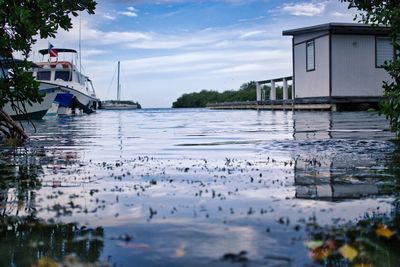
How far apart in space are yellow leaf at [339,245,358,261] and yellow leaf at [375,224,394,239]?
282 mm

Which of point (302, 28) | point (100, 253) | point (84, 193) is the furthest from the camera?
point (302, 28)

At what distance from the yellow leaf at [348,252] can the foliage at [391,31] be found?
11.9ft

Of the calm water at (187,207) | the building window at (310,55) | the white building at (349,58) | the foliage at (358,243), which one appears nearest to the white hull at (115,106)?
the building window at (310,55)

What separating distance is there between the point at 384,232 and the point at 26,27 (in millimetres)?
4679

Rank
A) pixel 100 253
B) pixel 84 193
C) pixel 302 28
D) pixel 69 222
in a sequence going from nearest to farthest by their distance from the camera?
1. pixel 100 253
2. pixel 69 222
3. pixel 84 193
4. pixel 302 28

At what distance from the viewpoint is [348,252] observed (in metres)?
2.19

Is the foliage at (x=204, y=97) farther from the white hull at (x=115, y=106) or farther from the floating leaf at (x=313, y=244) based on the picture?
the floating leaf at (x=313, y=244)

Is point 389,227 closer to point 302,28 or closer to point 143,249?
point 143,249

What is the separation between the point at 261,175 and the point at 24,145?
16.7 ft

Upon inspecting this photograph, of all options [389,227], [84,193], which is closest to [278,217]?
[389,227]

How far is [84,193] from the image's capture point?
3.65 metres

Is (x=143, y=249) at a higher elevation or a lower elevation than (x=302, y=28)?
lower

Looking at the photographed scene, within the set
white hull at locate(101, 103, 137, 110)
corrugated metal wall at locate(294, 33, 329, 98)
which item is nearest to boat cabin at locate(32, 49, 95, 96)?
corrugated metal wall at locate(294, 33, 329, 98)

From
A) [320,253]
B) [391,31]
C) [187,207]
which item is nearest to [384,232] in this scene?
[320,253]
